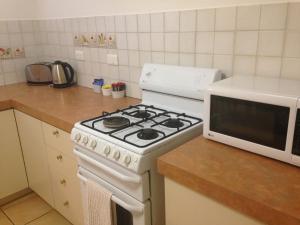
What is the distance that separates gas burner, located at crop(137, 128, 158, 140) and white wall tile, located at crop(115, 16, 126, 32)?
90cm

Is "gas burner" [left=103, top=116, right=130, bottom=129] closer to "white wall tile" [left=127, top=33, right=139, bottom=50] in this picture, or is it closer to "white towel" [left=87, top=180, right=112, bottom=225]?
"white towel" [left=87, top=180, right=112, bottom=225]

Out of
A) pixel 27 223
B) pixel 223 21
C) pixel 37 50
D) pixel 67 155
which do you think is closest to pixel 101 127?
pixel 67 155

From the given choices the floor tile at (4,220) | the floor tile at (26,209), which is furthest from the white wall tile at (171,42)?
the floor tile at (4,220)

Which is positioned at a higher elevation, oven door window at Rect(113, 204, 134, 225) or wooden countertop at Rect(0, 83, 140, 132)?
wooden countertop at Rect(0, 83, 140, 132)

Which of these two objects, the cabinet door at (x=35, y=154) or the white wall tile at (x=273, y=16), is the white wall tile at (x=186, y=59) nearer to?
the white wall tile at (x=273, y=16)

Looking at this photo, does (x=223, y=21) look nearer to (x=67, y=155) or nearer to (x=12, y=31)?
(x=67, y=155)

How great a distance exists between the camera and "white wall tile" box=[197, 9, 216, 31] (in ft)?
4.67

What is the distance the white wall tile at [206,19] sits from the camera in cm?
142

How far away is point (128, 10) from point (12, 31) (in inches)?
50.6

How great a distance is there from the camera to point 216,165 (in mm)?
1009

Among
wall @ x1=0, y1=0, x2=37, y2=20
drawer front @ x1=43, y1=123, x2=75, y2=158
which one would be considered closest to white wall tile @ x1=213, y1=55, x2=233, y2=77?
drawer front @ x1=43, y1=123, x2=75, y2=158

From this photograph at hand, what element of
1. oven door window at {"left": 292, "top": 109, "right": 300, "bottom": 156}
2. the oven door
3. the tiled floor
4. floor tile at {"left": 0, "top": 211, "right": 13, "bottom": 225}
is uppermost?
oven door window at {"left": 292, "top": 109, "right": 300, "bottom": 156}

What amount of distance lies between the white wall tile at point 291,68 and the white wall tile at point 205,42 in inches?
14.7

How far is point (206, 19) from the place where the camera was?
1.45 meters
